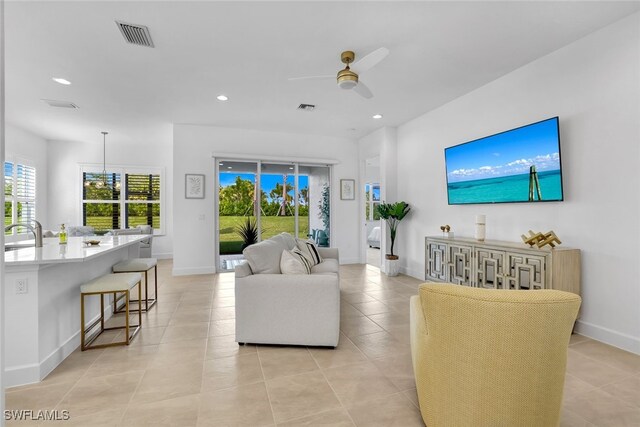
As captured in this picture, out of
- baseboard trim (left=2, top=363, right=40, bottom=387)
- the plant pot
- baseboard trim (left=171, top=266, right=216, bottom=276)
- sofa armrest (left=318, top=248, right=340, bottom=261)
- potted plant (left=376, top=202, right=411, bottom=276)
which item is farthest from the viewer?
baseboard trim (left=171, top=266, right=216, bottom=276)

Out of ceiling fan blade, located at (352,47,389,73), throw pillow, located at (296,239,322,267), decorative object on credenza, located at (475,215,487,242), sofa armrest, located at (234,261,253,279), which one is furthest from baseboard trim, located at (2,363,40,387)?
decorative object on credenza, located at (475,215,487,242)

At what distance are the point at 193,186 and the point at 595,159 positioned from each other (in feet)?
18.7

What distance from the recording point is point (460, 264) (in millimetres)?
3826

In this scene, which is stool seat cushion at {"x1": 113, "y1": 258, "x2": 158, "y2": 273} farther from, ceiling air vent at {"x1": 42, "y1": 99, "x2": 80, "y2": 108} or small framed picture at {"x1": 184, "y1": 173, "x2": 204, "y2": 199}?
ceiling air vent at {"x1": 42, "y1": 99, "x2": 80, "y2": 108}

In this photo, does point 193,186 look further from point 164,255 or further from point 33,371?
point 33,371

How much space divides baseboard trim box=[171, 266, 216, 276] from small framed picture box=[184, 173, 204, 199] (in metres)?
1.34

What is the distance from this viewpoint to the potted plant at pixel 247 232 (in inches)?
240

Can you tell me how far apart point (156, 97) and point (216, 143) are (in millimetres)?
1577

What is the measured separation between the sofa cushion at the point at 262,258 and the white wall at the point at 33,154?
6281 millimetres

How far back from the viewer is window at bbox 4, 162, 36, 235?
19.5ft

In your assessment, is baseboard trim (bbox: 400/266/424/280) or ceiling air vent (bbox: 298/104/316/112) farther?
baseboard trim (bbox: 400/266/424/280)

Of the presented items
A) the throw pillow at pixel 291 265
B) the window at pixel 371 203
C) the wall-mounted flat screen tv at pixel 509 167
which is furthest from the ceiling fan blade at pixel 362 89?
the window at pixel 371 203

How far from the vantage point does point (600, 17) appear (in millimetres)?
2562

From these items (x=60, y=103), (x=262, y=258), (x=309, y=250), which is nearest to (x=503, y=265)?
(x=309, y=250)
